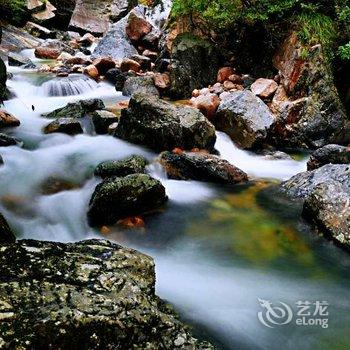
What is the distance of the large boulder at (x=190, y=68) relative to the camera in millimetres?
9812

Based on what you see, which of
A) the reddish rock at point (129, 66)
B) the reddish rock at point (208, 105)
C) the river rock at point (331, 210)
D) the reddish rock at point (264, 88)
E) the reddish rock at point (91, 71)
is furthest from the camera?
the reddish rock at point (129, 66)

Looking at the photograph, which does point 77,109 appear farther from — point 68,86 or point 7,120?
point 68,86

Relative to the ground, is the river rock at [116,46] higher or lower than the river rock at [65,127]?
higher

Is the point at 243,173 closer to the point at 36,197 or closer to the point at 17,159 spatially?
the point at 36,197

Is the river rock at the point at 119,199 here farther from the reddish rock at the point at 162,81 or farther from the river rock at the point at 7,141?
the reddish rock at the point at 162,81

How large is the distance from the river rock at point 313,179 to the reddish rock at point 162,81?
15.9 ft

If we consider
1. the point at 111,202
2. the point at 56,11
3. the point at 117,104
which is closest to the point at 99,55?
the point at 117,104

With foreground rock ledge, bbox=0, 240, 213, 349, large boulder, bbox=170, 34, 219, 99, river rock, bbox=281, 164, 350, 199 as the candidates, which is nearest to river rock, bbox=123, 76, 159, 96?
large boulder, bbox=170, 34, 219, 99

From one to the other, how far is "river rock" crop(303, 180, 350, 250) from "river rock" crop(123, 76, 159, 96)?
572 centimetres

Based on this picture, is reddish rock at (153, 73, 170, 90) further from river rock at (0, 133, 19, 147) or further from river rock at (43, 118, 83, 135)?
river rock at (0, 133, 19, 147)

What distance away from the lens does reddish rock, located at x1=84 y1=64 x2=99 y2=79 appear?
1185 centimetres

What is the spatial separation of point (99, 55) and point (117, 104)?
5661mm

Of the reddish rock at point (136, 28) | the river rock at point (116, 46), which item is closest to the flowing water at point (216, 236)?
the river rock at point (116, 46)

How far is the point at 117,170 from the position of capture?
19.0 feet
